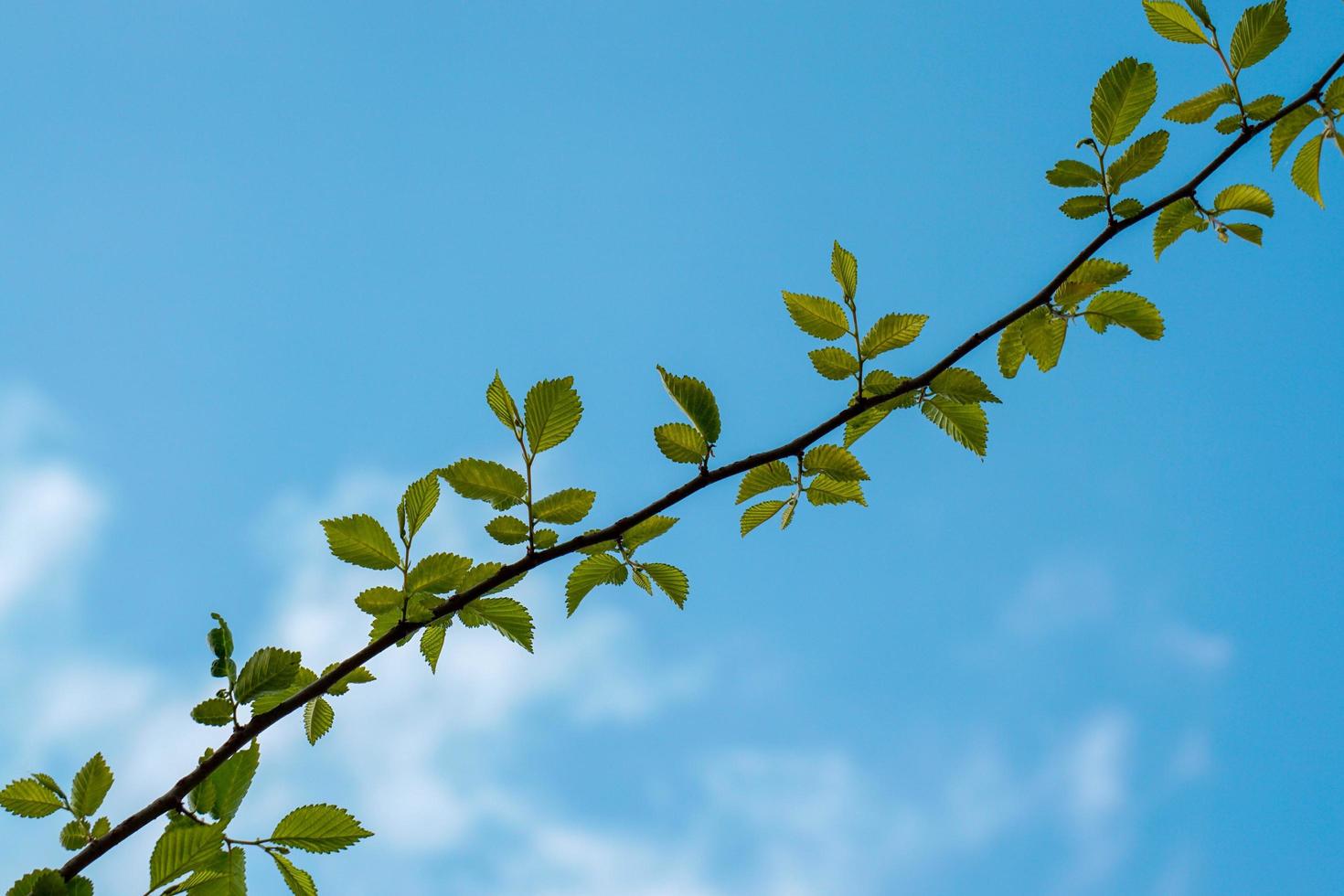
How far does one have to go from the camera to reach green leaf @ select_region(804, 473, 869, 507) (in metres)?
1.74

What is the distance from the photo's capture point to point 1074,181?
191 centimetres

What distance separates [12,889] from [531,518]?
2.95 ft

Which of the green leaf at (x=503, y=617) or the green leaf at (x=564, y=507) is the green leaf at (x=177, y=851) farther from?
the green leaf at (x=564, y=507)

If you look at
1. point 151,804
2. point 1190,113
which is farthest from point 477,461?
point 1190,113

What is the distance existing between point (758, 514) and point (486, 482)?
523mm

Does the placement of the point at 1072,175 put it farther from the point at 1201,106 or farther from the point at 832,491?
the point at 832,491

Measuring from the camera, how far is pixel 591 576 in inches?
68.0

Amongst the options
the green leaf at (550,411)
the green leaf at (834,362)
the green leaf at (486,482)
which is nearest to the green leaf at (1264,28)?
the green leaf at (834,362)

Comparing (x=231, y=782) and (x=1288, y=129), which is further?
(x=1288, y=129)

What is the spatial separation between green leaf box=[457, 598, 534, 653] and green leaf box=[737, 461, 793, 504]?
17.6 inches

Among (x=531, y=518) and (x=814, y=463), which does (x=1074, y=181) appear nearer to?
(x=814, y=463)

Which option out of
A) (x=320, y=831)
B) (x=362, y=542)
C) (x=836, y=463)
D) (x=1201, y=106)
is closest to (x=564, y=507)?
(x=362, y=542)

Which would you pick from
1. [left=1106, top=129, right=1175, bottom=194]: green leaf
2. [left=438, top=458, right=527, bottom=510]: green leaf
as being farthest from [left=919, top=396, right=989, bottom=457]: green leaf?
[left=438, top=458, right=527, bottom=510]: green leaf

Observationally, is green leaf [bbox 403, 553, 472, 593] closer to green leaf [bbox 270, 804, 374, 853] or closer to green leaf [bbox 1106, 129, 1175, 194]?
green leaf [bbox 270, 804, 374, 853]
